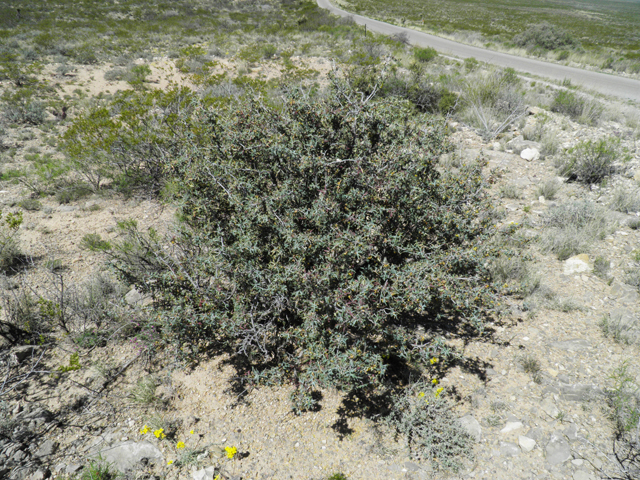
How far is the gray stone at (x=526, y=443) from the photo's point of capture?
2688 millimetres

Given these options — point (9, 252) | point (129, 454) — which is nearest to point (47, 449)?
point (129, 454)

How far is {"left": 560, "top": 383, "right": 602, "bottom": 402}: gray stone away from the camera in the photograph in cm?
294

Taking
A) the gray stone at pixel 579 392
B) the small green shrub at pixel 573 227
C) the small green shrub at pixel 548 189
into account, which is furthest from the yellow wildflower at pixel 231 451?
the small green shrub at pixel 548 189

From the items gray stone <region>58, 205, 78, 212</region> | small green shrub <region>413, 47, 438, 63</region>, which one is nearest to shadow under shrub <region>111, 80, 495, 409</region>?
gray stone <region>58, 205, 78, 212</region>

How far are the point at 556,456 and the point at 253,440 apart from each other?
2.69 m

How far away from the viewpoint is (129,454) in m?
2.83

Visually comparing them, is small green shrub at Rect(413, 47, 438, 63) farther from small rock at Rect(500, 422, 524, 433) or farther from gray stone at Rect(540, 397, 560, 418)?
small rock at Rect(500, 422, 524, 433)

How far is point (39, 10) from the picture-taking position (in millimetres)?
27125

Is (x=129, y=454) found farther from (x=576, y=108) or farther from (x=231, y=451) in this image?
(x=576, y=108)

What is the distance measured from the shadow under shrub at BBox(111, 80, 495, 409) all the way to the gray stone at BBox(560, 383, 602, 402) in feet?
3.32

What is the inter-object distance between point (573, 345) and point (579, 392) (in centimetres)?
61

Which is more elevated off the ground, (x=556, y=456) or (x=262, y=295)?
(x=262, y=295)

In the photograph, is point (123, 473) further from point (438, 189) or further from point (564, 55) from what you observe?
point (564, 55)

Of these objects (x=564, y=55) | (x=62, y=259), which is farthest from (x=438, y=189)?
(x=564, y=55)
